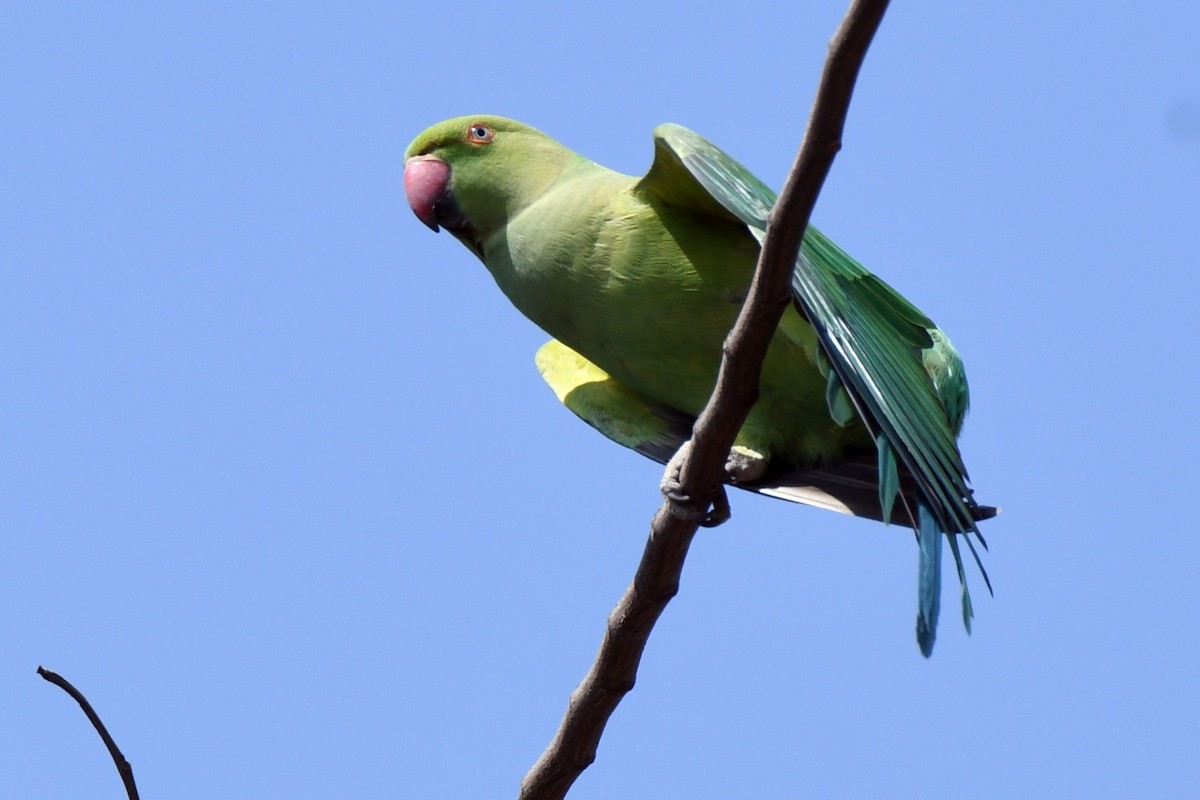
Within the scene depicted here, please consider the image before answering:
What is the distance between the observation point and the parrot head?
4.62 meters

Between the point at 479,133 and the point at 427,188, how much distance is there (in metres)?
0.27

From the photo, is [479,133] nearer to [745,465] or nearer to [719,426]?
[745,465]

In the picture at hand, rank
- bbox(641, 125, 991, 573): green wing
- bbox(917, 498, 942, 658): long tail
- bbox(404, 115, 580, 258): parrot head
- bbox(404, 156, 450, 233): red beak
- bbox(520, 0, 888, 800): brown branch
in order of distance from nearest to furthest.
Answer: bbox(520, 0, 888, 800): brown branch → bbox(917, 498, 942, 658): long tail → bbox(641, 125, 991, 573): green wing → bbox(404, 115, 580, 258): parrot head → bbox(404, 156, 450, 233): red beak

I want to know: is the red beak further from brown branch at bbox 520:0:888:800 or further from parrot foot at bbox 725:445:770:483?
brown branch at bbox 520:0:888:800

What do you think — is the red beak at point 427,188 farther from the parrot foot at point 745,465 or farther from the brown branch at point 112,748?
the brown branch at point 112,748

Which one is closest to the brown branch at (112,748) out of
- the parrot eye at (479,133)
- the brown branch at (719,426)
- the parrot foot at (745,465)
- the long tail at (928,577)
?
the brown branch at (719,426)

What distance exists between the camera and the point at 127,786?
108 inches

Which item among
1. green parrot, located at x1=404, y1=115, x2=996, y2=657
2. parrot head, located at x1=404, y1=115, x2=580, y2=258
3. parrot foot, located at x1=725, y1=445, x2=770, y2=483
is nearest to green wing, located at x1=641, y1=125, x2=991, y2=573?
green parrot, located at x1=404, y1=115, x2=996, y2=657

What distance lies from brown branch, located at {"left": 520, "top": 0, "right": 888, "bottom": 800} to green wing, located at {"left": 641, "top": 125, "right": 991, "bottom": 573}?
1.44 ft

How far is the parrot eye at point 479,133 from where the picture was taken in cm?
475

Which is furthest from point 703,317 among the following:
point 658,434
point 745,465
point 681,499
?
point 681,499

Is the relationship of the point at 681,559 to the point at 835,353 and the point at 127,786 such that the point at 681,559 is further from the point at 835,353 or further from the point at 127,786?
the point at 127,786

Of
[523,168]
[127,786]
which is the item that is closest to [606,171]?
[523,168]

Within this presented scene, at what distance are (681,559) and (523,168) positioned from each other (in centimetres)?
170
